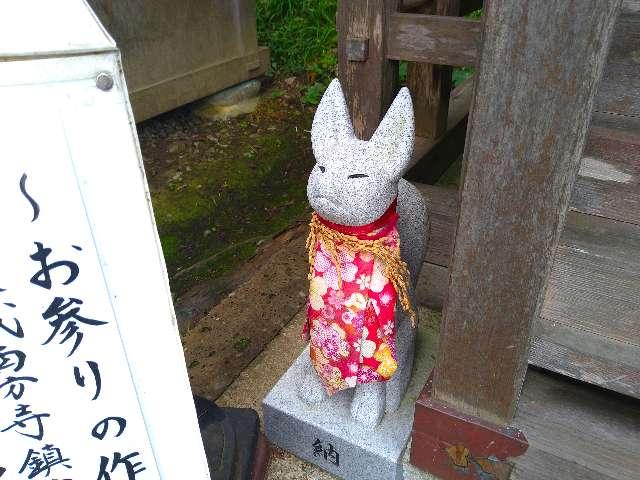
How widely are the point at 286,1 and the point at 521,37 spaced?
6.98 meters

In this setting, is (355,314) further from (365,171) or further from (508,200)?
(508,200)

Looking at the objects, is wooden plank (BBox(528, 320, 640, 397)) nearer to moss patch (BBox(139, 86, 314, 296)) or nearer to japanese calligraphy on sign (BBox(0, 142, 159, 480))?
japanese calligraphy on sign (BBox(0, 142, 159, 480))

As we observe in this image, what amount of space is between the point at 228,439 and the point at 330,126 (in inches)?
49.2

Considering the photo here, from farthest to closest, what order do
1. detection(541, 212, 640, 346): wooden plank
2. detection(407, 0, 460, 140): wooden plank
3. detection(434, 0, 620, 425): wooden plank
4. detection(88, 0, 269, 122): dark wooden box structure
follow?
detection(88, 0, 269, 122): dark wooden box structure, detection(407, 0, 460, 140): wooden plank, detection(541, 212, 640, 346): wooden plank, detection(434, 0, 620, 425): wooden plank

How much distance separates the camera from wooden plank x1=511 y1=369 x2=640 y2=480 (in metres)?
1.68

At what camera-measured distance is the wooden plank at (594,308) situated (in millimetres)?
1405

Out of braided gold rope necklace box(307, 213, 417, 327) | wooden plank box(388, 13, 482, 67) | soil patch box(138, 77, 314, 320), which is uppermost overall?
wooden plank box(388, 13, 482, 67)

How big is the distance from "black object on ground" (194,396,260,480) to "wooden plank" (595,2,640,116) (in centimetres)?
169

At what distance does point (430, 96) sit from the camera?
361 centimetres

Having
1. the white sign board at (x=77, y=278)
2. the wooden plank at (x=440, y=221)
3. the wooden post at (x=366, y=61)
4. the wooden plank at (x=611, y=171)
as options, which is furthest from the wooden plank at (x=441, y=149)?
the white sign board at (x=77, y=278)

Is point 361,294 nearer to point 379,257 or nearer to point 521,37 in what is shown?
point 379,257

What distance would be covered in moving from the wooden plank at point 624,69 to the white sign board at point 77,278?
1.10 metres

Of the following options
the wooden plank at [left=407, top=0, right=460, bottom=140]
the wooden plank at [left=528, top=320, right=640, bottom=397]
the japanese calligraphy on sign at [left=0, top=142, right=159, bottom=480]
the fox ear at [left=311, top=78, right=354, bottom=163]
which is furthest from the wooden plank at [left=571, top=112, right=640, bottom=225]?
the wooden plank at [left=407, top=0, right=460, bottom=140]

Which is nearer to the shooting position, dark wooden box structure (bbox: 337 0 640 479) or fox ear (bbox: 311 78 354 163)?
dark wooden box structure (bbox: 337 0 640 479)
